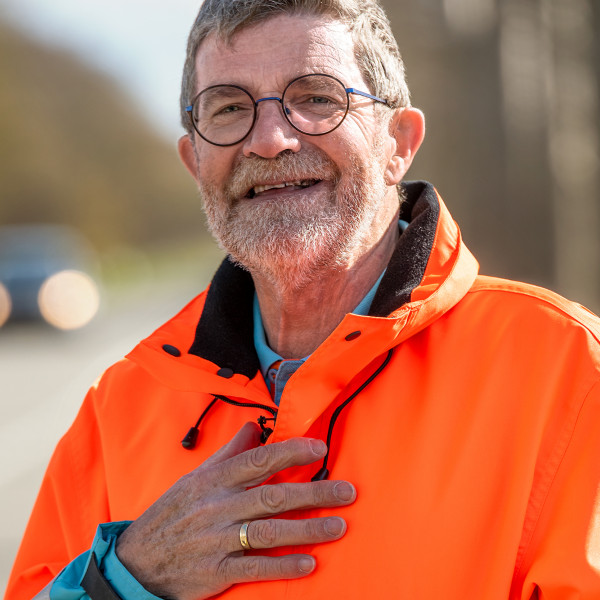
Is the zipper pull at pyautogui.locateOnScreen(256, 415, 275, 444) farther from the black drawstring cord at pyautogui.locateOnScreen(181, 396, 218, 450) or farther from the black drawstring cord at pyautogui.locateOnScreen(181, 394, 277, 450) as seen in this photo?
the black drawstring cord at pyautogui.locateOnScreen(181, 396, 218, 450)

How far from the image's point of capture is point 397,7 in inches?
316

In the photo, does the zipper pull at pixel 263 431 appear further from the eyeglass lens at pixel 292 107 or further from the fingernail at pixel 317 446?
the eyeglass lens at pixel 292 107

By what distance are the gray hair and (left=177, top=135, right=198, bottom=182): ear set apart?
15 centimetres

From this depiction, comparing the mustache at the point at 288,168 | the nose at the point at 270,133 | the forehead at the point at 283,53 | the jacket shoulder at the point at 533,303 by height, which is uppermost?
the forehead at the point at 283,53

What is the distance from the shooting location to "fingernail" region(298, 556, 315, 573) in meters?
1.71

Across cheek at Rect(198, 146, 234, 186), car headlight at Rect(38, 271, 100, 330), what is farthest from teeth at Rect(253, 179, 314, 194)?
car headlight at Rect(38, 271, 100, 330)

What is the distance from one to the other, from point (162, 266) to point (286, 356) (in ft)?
157

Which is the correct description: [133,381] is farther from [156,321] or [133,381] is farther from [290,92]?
[156,321]

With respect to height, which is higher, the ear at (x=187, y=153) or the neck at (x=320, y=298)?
the ear at (x=187, y=153)

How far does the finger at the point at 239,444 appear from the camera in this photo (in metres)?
1.91

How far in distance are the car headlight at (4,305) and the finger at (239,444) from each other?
17.3m

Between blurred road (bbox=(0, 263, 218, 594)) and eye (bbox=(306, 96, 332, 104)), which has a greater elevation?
eye (bbox=(306, 96, 332, 104))

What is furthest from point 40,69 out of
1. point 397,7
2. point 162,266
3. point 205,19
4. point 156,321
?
point 205,19

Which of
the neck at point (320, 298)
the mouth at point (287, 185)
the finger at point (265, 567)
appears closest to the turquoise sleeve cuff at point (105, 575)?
the finger at point (265, 567)
